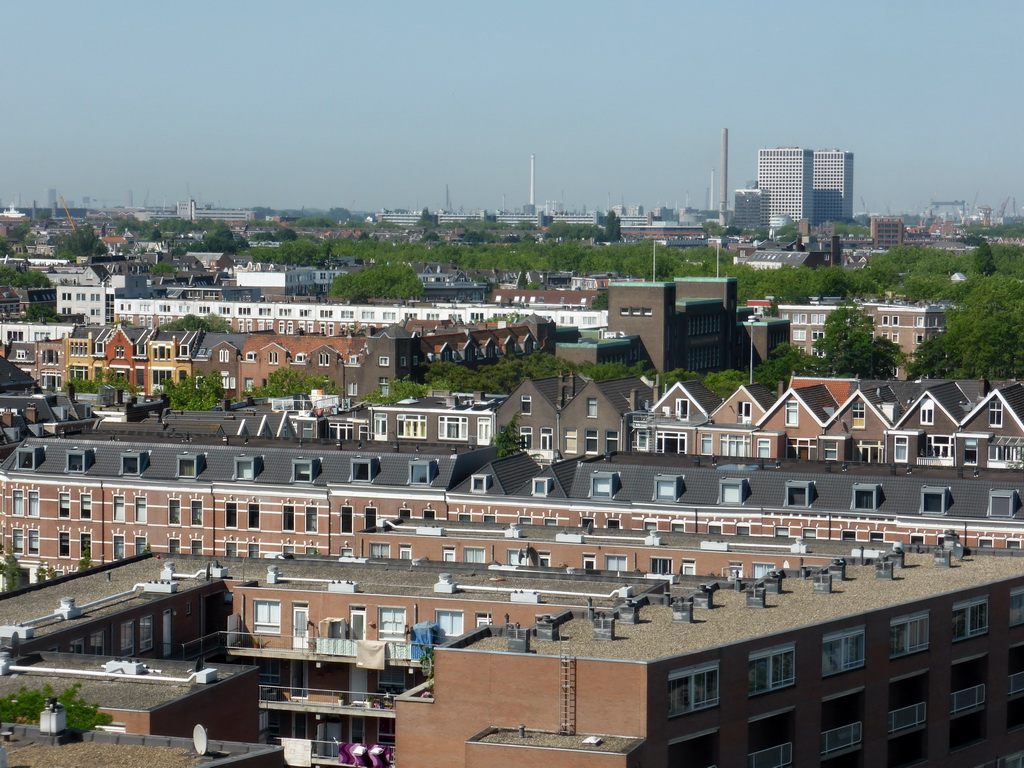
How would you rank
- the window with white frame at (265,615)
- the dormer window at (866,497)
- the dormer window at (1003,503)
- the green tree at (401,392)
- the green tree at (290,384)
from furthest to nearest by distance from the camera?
the green tree at (290,384) < the green tree at (401,392) < the dormer window at (866,497) < the dormer window at (1003,503) < the window with white frame at (265,615)

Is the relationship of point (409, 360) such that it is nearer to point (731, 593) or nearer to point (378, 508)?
point (378, 508)

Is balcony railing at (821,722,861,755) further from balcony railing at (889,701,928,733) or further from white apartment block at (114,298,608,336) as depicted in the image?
white apartment block at (114,298,608,336)

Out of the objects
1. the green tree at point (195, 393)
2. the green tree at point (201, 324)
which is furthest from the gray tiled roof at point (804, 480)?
the green tree at point (201, 324)

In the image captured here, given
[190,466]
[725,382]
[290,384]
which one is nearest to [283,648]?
[190,466]

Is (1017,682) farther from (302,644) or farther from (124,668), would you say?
(124,668)

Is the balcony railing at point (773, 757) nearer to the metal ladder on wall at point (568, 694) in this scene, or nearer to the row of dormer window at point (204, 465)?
the metal ladder on wall at point (568, 694)

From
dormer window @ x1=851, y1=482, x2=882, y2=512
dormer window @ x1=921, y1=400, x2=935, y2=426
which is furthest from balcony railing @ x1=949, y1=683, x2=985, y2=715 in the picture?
dormer window @ x1=921, y1=400, x2=935, y2=426

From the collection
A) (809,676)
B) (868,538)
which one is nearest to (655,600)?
(809,676)
